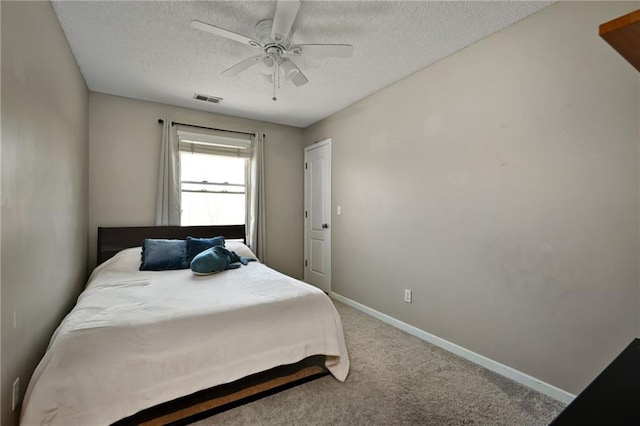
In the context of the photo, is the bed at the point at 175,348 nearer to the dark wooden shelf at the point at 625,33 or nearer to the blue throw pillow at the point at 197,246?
the blue throw pillow at the point at 197,246

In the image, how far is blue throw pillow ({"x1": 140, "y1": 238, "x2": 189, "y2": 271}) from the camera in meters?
2.94

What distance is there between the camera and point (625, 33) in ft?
2.59

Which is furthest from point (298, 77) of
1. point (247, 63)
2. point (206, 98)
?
point (206, 98)

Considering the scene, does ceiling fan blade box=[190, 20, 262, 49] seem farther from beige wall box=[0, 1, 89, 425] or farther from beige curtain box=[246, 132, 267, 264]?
beige curtain box=[246, 132, 267, 264]

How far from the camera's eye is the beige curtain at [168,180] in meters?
3.62

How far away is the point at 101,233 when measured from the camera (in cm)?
330

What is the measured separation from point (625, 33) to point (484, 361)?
89.1 inches

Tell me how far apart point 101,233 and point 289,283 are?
95.7 inches

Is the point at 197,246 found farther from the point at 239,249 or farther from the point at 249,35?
the point at 249,35

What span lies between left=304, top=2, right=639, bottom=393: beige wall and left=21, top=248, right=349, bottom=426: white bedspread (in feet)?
3.89

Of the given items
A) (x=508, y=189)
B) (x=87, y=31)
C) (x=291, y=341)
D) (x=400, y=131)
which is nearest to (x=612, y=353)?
(x=508, y=189)

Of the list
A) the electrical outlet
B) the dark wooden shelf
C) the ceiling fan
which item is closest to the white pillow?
the ceiling fan

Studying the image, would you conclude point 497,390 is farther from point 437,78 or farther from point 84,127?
point 84,127

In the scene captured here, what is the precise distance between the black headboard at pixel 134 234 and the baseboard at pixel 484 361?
2.31 meters
